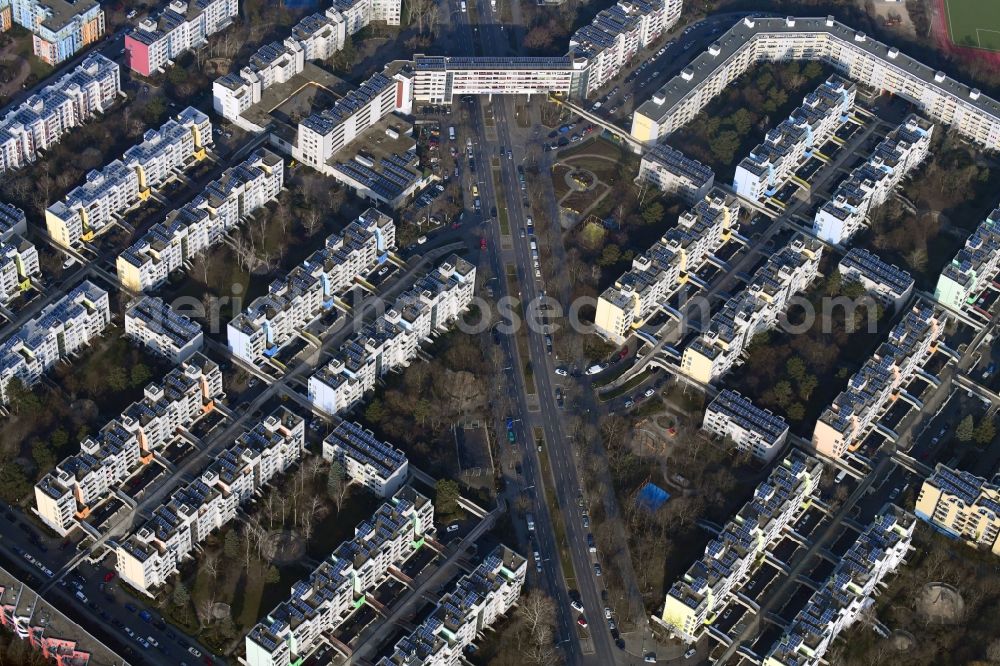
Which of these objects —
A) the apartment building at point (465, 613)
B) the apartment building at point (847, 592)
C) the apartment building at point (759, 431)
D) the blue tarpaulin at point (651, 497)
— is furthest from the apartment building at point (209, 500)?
the apartment building at point (847, 592)

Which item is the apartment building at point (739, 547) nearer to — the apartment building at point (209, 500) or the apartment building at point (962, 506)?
the apartment building at point (962, 506)

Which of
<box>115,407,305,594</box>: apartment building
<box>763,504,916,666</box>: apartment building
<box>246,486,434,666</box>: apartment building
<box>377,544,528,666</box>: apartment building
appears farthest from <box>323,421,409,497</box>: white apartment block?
<box>763,504,916,666</box>: apartment building

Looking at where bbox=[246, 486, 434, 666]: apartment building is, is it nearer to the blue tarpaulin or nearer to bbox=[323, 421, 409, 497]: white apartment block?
bbox=[323, 421, 409, 497]: white apartment block

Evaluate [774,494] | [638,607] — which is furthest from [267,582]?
[774,494]

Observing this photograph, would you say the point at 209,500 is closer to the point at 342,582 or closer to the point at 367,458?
the point at 342,582

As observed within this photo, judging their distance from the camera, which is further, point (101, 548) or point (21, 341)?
point (21, 341)

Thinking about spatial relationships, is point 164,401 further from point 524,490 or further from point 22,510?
point 524,490
